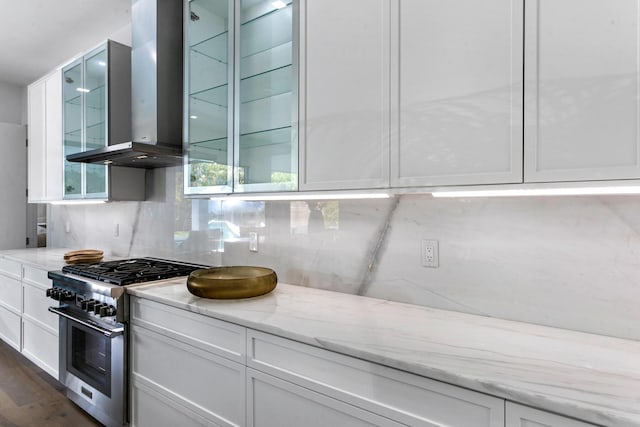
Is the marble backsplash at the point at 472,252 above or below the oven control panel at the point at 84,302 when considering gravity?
above

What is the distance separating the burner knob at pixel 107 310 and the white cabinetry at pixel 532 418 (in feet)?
6.04

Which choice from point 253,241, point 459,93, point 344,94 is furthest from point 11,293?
point 459,93

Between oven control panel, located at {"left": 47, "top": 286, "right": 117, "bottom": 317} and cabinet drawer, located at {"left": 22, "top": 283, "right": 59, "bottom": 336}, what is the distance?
1.12 feet

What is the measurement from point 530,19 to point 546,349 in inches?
39.0

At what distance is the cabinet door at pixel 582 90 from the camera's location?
95 centimetres

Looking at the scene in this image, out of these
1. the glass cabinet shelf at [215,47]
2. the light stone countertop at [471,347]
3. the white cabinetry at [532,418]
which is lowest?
the white cabinetry at [532,418]

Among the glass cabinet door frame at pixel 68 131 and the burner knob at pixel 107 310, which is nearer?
the burner knob at pixel 107 310

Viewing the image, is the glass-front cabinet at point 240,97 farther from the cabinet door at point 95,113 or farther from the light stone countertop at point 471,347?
the cabinet door at point 95,113

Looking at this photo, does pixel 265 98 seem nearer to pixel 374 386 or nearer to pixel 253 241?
pixel 253 241

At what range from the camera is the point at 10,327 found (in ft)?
10.4

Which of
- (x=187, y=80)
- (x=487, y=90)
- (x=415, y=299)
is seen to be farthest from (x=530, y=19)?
(x=187, y=80)

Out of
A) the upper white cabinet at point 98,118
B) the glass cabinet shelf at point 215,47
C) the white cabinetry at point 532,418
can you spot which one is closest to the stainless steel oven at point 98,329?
the upper white cabinet at point 98,118

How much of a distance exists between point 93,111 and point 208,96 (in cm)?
132

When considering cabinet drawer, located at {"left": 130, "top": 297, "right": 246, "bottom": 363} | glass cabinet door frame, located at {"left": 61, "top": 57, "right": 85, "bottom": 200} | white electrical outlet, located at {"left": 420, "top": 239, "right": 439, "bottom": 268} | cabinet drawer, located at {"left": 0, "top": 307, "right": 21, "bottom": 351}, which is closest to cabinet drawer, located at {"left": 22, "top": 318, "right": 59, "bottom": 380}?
cabinet drawer, located at {"left": 0, "top": 307, "right": 21, "bottom": 351}
